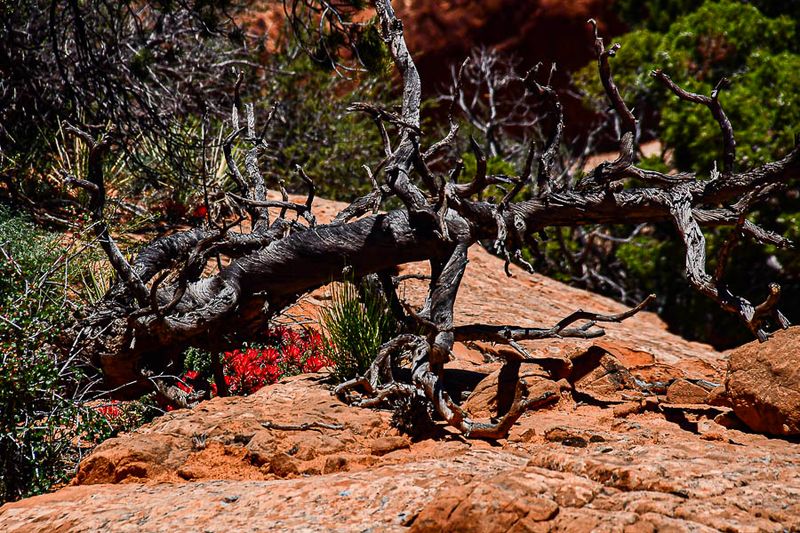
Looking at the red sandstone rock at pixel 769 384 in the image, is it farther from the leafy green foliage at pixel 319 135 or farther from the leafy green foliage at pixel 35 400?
the leafy green foliage at pixel 319 135

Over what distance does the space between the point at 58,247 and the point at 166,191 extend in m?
2.46

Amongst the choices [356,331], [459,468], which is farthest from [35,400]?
[459,468]

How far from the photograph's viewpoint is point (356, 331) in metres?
5.97

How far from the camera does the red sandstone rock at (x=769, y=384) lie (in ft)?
14.8

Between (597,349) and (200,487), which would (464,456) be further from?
(597,349)

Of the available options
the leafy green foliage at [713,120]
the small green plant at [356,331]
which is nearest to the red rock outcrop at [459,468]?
the small green plant at [356,331]

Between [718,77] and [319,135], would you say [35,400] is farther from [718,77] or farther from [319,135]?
[718,77]

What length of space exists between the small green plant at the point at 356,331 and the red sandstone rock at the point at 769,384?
2.24 meters

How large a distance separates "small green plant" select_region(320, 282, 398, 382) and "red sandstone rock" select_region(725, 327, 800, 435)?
224 centimetres

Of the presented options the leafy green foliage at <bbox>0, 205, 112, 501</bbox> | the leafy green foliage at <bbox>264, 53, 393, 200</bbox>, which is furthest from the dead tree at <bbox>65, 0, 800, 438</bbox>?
the leafy green foliage at <bbox>264, 53, 393, 200</bbox>

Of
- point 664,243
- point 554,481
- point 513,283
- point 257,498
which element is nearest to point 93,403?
point 257,498

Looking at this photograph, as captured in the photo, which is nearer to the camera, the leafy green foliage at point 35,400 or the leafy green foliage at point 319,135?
the leafy green foliage at point 35,400

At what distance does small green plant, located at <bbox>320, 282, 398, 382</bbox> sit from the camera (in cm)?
594

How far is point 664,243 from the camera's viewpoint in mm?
13992
